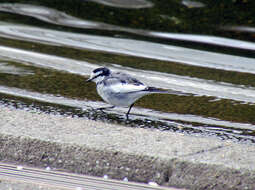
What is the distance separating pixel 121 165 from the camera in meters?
4.11

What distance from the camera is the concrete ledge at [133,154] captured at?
13.0 ft

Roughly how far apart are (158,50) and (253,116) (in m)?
2.96

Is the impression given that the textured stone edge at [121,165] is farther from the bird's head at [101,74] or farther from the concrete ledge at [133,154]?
the bird's head at [101,74]

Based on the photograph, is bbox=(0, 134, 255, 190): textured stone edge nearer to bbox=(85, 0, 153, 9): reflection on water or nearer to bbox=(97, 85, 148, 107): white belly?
bbox=(97, 85, 148, 107): white belly

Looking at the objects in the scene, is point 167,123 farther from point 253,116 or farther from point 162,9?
point 162,9

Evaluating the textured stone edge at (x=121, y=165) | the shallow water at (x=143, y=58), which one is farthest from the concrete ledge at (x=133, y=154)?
the shallow water at (x=143, y=58)

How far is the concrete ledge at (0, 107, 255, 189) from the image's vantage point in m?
3.96

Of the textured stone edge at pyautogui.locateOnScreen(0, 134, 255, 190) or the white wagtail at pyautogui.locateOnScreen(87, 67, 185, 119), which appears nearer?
the textured stone edge at pyautogui.locateOnScreen(0, 134, 255, 190)

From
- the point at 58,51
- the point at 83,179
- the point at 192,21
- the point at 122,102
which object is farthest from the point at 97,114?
the point at 192,21

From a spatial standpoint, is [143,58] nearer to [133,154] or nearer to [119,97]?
[119,97]

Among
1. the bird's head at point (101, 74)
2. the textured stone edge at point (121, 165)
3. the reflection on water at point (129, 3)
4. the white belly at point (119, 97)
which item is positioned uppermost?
the reflection on water at point (129, 3)

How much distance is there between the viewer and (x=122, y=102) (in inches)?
217

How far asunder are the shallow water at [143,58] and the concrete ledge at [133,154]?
1021 mm

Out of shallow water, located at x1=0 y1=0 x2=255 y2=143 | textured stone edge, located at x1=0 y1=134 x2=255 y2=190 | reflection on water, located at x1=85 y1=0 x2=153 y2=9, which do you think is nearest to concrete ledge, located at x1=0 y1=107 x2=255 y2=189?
textured stone edge, located at x1=0 y1=134 x2=255 y2=190
